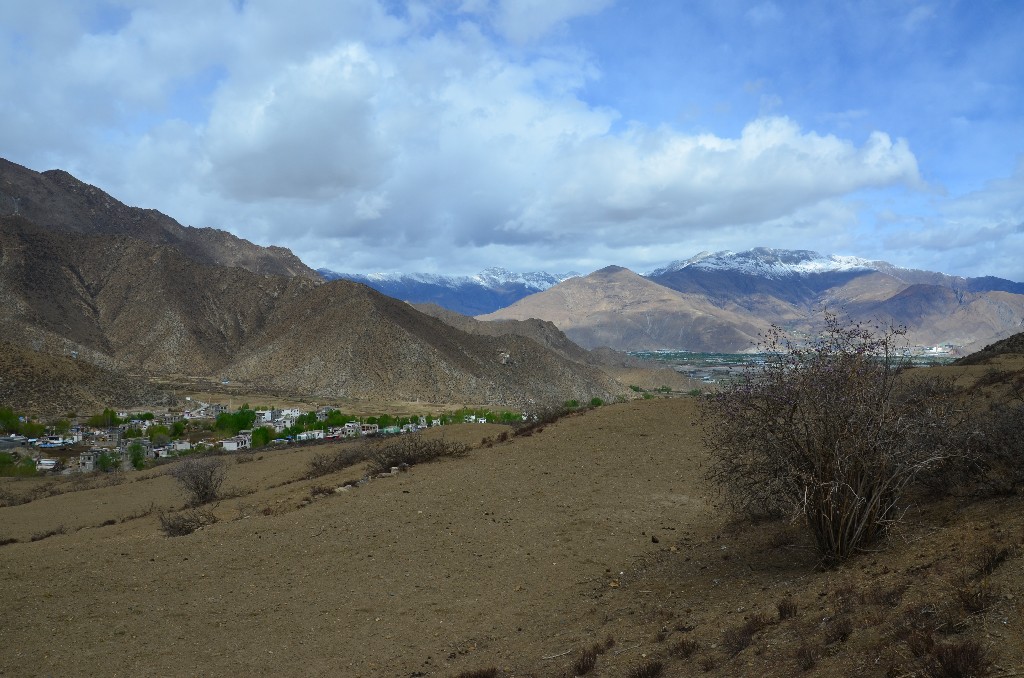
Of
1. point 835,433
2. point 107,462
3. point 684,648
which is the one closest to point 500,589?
point 684,648

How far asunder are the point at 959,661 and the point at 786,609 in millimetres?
2443

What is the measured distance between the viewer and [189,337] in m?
106

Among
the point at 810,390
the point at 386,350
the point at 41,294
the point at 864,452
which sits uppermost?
the point at 41,294

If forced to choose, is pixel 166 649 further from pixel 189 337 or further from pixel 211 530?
pixel 189 337

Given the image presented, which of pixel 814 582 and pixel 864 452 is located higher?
pixel 864 452

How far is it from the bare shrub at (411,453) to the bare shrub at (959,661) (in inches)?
682

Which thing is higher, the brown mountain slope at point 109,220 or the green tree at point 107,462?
the brown mountain slope at point 109,220

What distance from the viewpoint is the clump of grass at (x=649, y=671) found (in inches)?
284

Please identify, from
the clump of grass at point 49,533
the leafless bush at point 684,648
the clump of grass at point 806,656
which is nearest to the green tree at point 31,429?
the clump of grass at point 49,533

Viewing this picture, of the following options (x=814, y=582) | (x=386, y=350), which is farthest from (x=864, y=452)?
(x=386, y=350)

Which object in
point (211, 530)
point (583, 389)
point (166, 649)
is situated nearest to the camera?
point (166, 649)

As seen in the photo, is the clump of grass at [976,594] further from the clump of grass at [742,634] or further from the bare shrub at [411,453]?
the bare shrub at [411,453]

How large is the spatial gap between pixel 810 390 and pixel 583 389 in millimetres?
98156

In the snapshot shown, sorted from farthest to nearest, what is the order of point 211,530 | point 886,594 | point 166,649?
1. point 211,530
2. point 166,649
3. point 886,594
